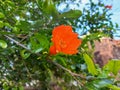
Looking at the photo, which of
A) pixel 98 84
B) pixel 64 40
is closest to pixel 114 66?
pixel 98 84

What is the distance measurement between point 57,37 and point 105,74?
19cm

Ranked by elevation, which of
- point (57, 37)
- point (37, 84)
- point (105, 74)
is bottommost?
point (37, 84)

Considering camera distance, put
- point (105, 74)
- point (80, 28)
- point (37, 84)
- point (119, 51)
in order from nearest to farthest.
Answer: point (105, 74) < point (37, 84) < point (80, 28) < point (119, 51)

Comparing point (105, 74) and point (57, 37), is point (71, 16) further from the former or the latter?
point (105, 74)

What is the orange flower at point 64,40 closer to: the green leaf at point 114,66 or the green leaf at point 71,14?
the green leaf at point 71,14

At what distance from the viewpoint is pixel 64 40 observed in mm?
710

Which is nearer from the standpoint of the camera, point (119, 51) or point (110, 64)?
point (110, 64)

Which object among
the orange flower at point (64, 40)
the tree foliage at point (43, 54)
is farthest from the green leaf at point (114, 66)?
the orange flower at point (64, 40)

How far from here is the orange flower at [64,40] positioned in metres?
0.70

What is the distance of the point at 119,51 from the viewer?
4773 millimetres

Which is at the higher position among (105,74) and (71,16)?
(71,16)

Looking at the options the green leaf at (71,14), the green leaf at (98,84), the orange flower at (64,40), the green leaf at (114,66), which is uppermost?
the green leaf at (71,14)

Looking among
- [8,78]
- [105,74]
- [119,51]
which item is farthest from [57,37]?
[119,51]

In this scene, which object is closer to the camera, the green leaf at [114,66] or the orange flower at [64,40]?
the orange flower at [64,40]
